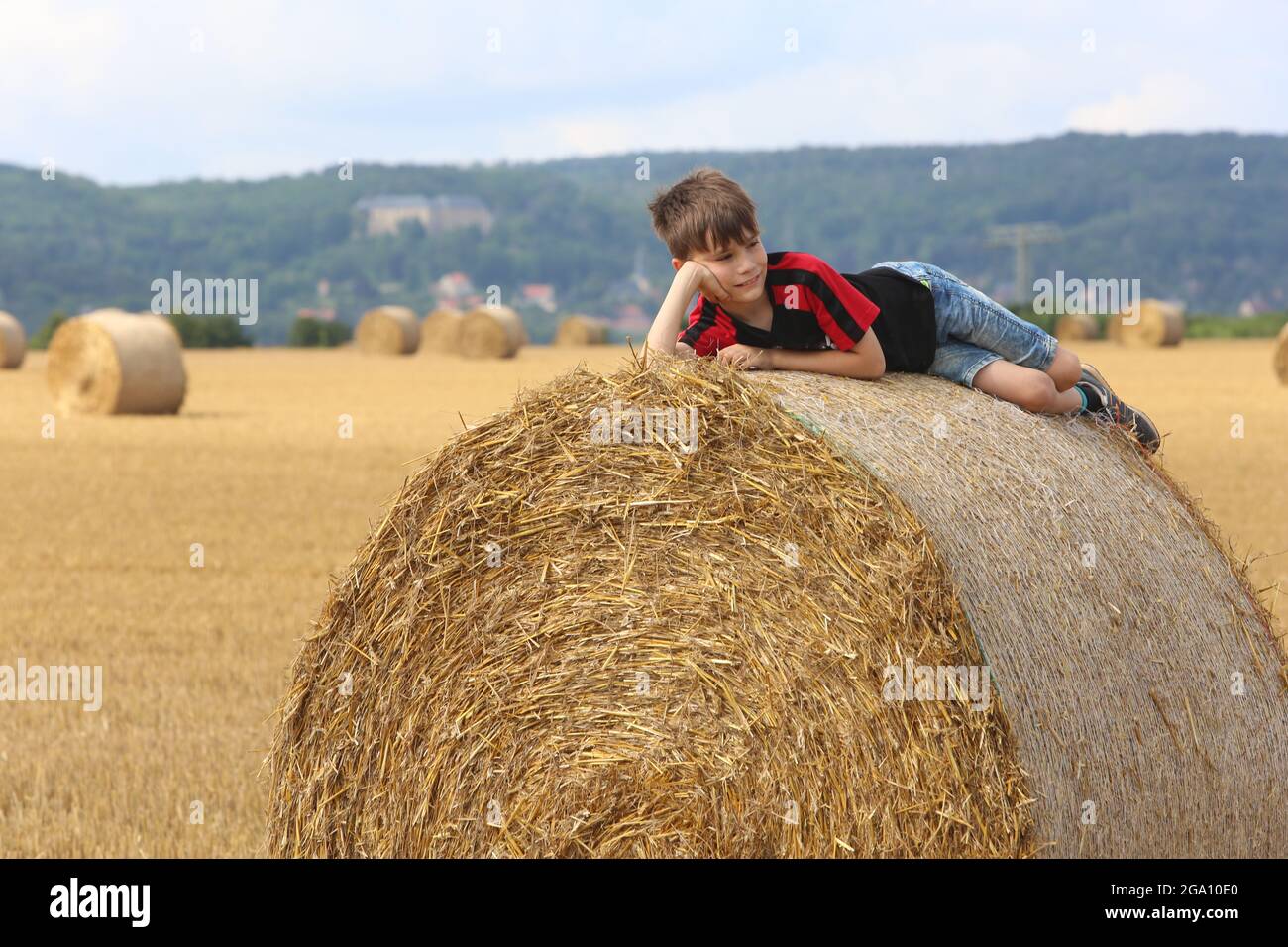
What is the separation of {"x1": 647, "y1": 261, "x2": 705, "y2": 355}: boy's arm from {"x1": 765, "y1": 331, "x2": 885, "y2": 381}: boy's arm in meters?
0.33

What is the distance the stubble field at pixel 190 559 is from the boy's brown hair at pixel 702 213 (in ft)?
1.49

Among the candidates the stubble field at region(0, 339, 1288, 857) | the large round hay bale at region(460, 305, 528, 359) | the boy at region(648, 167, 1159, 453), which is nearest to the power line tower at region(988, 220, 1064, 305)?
the large round hay bale at region(460, 305, 528, 359)

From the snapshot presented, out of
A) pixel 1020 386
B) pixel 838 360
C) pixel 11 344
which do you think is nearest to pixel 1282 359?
pixel 1020 386

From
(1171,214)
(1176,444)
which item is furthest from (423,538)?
(1171,214)

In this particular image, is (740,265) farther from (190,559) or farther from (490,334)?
(490,334)

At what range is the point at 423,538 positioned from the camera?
5012 mm

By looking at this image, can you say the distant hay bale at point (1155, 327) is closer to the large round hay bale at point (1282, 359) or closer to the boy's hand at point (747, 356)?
the large round hay bale at point (1282, 359)

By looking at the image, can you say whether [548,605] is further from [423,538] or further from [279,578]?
[279,578]

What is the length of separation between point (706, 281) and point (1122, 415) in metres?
1.79

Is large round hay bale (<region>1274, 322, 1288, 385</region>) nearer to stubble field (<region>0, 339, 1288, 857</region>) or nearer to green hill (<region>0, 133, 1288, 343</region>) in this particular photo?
stubble field (<region>0, 339, 1288, 857</region>)

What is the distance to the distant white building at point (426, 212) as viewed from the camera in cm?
11194

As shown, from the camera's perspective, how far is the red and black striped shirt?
525cm

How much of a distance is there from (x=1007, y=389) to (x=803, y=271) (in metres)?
0.92
